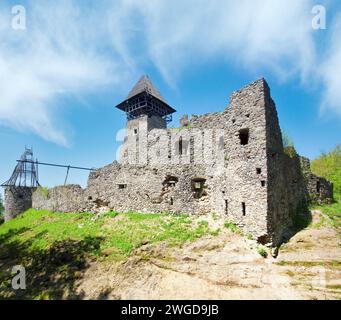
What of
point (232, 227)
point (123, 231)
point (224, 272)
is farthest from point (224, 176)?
point (123, 231)

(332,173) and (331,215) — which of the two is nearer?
(331,215)

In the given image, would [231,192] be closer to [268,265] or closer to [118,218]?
[268,265]

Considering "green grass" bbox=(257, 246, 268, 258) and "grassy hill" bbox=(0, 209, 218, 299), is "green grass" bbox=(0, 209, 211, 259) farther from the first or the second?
"green grass" bbox=(257, 246, 268, 258)

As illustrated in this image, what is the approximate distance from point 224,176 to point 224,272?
5668mm

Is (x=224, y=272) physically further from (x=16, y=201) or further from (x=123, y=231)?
(x=16, y=201)

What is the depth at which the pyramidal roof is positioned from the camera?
116 ft

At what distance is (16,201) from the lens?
3025cm

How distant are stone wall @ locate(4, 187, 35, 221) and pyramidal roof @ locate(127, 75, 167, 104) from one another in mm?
20630

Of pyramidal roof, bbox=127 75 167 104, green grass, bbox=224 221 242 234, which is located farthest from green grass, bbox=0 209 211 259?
pyramidal roof, bbox=127 75 167 104

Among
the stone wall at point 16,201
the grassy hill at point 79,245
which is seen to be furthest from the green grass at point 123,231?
the stone wall at point 16,201

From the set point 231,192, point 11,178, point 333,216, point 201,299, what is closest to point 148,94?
point 11,178

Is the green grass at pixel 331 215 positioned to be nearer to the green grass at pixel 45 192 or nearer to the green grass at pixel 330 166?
the green grass at pixel 330 166

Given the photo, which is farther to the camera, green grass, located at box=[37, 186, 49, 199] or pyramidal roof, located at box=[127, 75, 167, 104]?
pyramidal roof, located at box=[127, 75, 167, 104]

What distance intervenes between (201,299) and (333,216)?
33.7 ft
